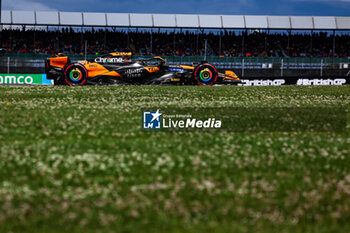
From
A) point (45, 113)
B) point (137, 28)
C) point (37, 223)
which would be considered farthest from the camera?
point (137, 28)

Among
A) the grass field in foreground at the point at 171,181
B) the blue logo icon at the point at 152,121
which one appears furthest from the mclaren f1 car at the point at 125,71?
the grass field in foreground at the point at 171,181

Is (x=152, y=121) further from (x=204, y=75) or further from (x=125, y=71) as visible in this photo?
(x=204, y=75)

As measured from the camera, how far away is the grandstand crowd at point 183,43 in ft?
180

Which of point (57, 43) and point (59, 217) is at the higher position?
point (57, 43)

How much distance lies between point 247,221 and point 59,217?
68.6 inches

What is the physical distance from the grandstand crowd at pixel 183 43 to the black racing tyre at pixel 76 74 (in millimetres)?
31163

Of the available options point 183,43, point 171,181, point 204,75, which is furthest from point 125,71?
point 183,43

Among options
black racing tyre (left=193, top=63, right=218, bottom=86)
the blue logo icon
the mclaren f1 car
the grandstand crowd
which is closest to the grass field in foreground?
the blue logo icon

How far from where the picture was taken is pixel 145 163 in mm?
5785

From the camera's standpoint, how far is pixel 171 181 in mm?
4980

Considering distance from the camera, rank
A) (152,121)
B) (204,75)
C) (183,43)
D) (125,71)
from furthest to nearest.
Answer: (183,43) → (204,75) → (125,71) → (152,121)

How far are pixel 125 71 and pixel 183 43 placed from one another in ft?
114

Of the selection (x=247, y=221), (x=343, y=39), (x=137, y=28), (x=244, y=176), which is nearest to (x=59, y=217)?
(x=247, y=221)

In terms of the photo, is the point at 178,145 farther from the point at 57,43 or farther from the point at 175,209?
the point at 57,43
